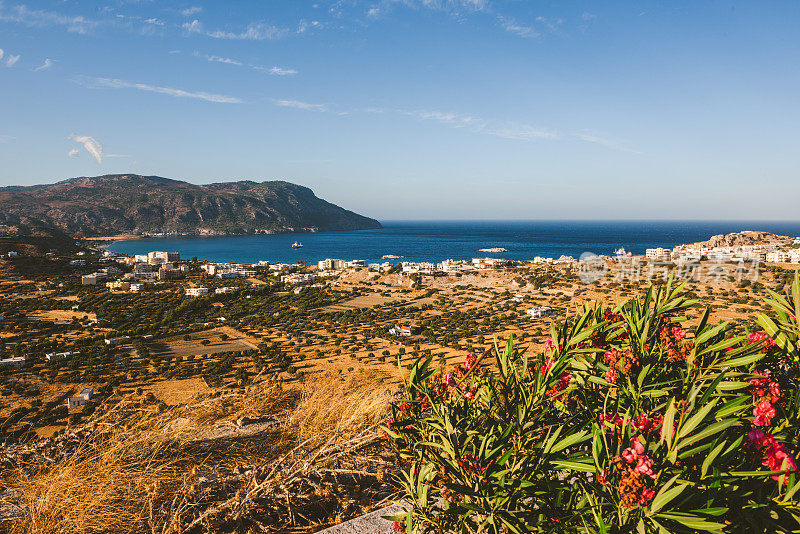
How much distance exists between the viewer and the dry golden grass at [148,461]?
2760 mm

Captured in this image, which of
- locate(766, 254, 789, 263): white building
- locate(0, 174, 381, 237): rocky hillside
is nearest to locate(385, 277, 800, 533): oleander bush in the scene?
locate(766, 254, 789, 263): white building

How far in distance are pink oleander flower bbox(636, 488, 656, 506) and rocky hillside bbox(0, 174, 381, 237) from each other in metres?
147

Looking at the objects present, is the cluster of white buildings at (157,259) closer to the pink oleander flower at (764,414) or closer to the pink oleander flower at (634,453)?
the pink oleander flower at (634,453)

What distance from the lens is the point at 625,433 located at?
1408 millimetres

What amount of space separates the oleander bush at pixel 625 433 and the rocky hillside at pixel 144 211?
14592cm

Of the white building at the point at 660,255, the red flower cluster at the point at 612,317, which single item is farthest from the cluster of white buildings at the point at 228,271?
the red flower cluster at the point at 612,317

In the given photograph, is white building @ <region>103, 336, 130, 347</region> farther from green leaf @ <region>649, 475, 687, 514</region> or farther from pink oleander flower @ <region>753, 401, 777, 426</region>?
pink oleander flower @ <region>753, 401, 777, 426</region>

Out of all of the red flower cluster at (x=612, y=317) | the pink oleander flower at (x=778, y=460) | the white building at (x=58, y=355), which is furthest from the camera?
the white building at (x=58, y=355)

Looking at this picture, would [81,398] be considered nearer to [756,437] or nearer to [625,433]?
[625,433]

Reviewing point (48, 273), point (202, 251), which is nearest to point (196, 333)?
point (48, 273)

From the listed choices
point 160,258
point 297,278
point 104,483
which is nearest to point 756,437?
point 104,483

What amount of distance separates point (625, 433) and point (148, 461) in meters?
3.75

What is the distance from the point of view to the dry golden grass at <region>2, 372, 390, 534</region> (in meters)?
2.76

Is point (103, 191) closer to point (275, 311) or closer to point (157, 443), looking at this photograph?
point (275, 311)
